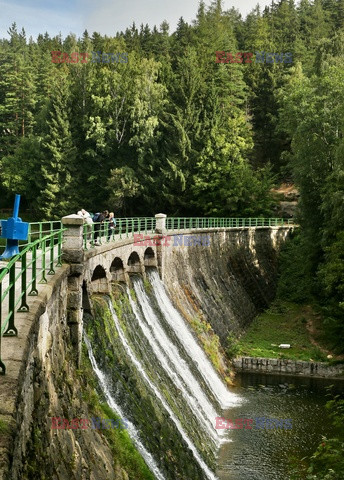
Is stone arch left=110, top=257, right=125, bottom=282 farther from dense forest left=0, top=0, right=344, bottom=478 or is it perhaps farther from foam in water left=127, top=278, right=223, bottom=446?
dense forest left=0, top=0, right=344, bottom=478

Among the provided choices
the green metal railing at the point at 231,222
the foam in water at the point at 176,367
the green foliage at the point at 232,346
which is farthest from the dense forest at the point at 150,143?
the foam in water at the point at 176,367

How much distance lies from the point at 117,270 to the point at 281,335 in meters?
15.2

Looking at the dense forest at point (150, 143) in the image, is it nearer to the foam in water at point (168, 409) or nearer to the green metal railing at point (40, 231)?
the green metal railing at point (40, 231)

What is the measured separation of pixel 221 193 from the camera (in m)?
46.2

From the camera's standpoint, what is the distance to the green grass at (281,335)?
2722 centimetres

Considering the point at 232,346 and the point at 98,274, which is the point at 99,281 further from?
the point at 232,346

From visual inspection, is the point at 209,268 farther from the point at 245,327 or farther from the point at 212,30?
the point at 212,30

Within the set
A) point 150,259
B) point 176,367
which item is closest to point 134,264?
point 150,259

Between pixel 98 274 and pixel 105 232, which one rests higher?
pixel 105 232

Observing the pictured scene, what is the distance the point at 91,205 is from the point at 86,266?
3820 centimetres

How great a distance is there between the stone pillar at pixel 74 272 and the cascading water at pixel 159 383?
1201mm

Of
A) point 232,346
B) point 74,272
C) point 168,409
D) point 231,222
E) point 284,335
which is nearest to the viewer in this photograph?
point 74,272

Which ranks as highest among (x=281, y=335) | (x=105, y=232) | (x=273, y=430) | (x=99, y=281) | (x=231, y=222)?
(x=105, y=232)

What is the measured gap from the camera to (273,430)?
18.9 meters
